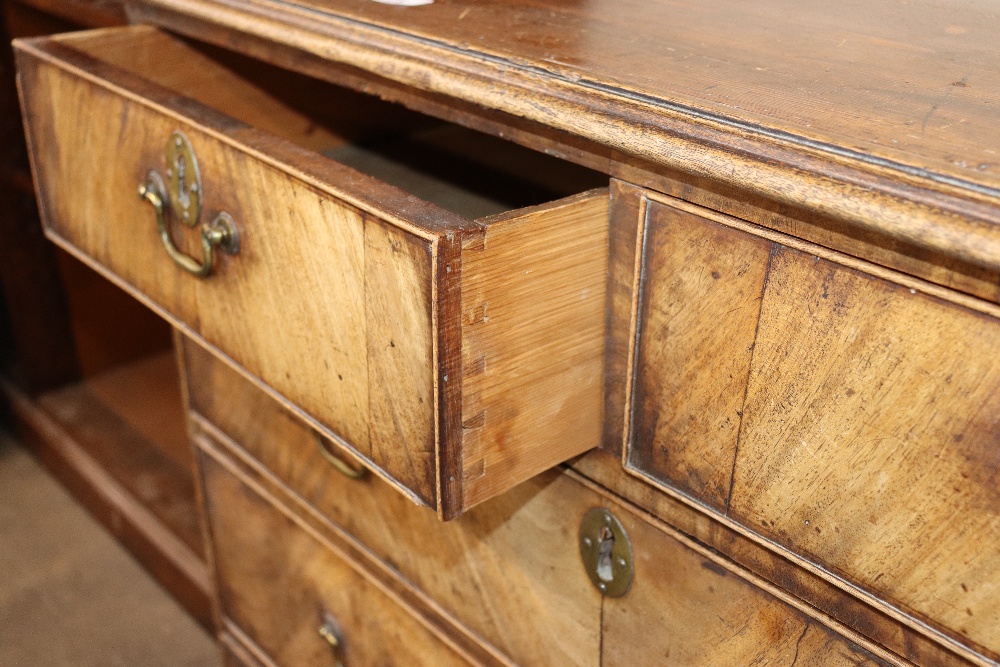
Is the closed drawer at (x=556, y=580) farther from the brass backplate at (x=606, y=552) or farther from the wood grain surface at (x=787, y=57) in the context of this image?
the wood grain surface at (x=787, y=57)

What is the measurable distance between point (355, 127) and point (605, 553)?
415 millimetres

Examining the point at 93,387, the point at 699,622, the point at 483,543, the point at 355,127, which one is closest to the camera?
the point at 699,622

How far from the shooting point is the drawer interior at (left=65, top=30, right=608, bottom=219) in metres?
0.73

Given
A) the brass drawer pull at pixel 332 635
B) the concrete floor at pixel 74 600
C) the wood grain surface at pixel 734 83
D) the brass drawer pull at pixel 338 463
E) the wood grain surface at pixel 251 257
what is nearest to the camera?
the wood grain surface at pixel 734 83

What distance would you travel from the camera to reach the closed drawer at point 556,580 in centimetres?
51

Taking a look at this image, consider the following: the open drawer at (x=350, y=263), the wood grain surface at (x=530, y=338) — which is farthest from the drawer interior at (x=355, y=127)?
the wood grain surface at (x=530, y=338)

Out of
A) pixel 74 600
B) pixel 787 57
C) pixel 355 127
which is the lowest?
pixel 74 600

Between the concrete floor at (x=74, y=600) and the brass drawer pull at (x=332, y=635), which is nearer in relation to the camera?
the brass drawer pull at (x=332, y=635)

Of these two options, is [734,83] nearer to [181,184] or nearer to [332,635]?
[181,184]

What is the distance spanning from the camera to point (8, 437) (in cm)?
172

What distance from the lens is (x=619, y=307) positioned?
19.7 inches

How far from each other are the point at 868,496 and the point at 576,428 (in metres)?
0.16

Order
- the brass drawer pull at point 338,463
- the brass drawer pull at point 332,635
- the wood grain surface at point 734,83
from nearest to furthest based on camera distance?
1. the wood grain surface at point 734,83
2. the brass drawer pull at point 338,463
3. the brass drawer pull at point 332,635

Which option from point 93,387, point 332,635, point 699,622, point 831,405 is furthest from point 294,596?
point 93,387
